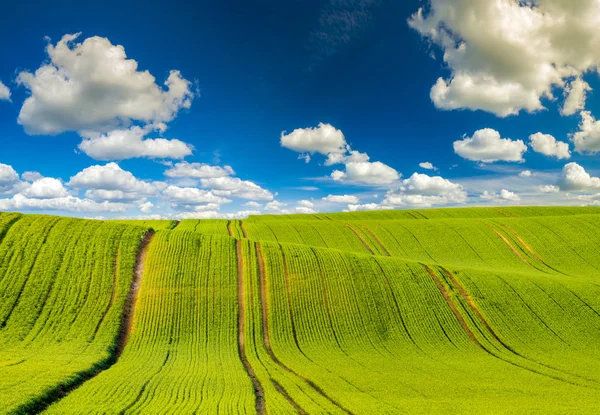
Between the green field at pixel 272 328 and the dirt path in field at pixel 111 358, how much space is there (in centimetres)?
A: 12

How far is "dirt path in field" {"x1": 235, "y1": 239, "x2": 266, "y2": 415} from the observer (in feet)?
79.2

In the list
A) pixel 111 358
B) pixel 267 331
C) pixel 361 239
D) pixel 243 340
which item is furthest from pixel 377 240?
pixel 111 358

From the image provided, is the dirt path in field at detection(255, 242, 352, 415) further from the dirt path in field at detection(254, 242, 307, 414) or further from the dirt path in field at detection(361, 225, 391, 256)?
the dirt path in field at detection(361, 225, 391, 256)

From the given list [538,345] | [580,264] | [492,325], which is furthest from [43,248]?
[580,264]

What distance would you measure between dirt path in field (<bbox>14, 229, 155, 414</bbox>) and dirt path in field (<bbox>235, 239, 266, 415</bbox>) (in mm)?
10874

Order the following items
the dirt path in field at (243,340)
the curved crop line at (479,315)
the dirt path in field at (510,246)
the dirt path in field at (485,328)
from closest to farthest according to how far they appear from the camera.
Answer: the dirt path in field at (243,340) → the dirt path in field at (485,328) → the curved crop line at (479,315) → the dirt path in field at (510,246)

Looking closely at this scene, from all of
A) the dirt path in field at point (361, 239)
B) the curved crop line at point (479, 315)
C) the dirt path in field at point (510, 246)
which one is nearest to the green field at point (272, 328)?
the curved crop line at point (479, 315)

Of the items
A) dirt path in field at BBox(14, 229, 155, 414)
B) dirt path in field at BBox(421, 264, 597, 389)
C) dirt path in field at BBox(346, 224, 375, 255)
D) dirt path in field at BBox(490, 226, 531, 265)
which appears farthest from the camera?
dirt path in field at BBox(346, 224, 375, 255)

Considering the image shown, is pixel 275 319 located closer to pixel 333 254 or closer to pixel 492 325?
pixel 333 254

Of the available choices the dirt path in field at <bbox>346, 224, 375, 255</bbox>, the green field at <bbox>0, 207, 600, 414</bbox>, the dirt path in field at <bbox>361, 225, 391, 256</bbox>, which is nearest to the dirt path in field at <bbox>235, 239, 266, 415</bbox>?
the green field at <bbox>0, 207, 600, 414</bbox>

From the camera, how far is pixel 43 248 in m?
50.9

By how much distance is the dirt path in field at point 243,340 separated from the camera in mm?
24125

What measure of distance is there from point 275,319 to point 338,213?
253 ft

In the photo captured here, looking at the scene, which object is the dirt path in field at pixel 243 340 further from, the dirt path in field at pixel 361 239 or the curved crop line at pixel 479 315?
the dirt path in field at pixel 361 239
